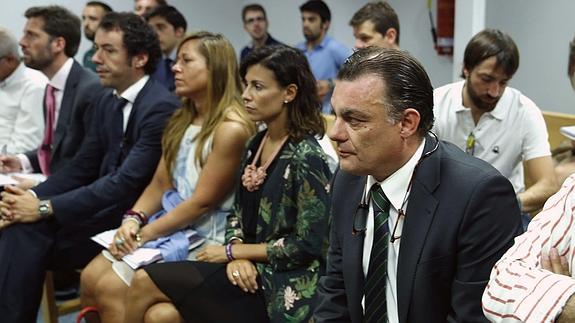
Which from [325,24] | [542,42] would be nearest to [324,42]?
[325,24]

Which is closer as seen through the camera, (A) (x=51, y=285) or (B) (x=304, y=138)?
(B) (x=304, y=138)

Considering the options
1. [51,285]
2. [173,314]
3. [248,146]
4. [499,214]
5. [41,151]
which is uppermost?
[499,214]

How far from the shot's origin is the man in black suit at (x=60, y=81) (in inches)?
127

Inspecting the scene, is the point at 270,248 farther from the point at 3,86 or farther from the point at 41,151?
the point at 3,86

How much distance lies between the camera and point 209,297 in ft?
7.48

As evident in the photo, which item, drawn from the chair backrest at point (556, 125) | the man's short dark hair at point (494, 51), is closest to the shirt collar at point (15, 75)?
the man's short dark hair at point (494, 51)

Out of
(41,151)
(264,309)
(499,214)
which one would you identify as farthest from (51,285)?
(499,214)

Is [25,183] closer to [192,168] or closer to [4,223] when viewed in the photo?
[4,223]

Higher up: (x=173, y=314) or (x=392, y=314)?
(x=392, y=314)

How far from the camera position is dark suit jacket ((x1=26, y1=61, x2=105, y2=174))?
3201mm

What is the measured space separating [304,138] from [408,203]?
2.61 feet

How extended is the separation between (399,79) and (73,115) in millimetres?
2127

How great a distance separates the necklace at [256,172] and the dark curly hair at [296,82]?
2.8 inches

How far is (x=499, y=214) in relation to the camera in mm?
1441
